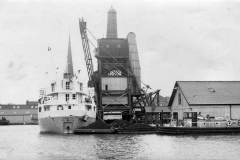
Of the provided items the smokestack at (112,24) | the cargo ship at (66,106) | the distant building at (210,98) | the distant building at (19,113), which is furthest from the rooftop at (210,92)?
the distant building at (19,113)

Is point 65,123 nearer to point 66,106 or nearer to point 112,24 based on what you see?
point 66,106

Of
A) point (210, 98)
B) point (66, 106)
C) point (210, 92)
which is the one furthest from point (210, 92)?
point (66, 106)

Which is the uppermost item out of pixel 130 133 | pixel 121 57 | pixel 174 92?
pixel 121 57

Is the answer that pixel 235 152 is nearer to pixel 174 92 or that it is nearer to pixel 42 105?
pixel 174 92

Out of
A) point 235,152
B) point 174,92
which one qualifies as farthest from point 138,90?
point 235,152

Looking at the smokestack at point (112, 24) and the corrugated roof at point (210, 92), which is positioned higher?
the smokestack at point (112, 24)

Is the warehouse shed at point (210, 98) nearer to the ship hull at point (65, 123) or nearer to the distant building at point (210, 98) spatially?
the distant building at point (210, 98)
